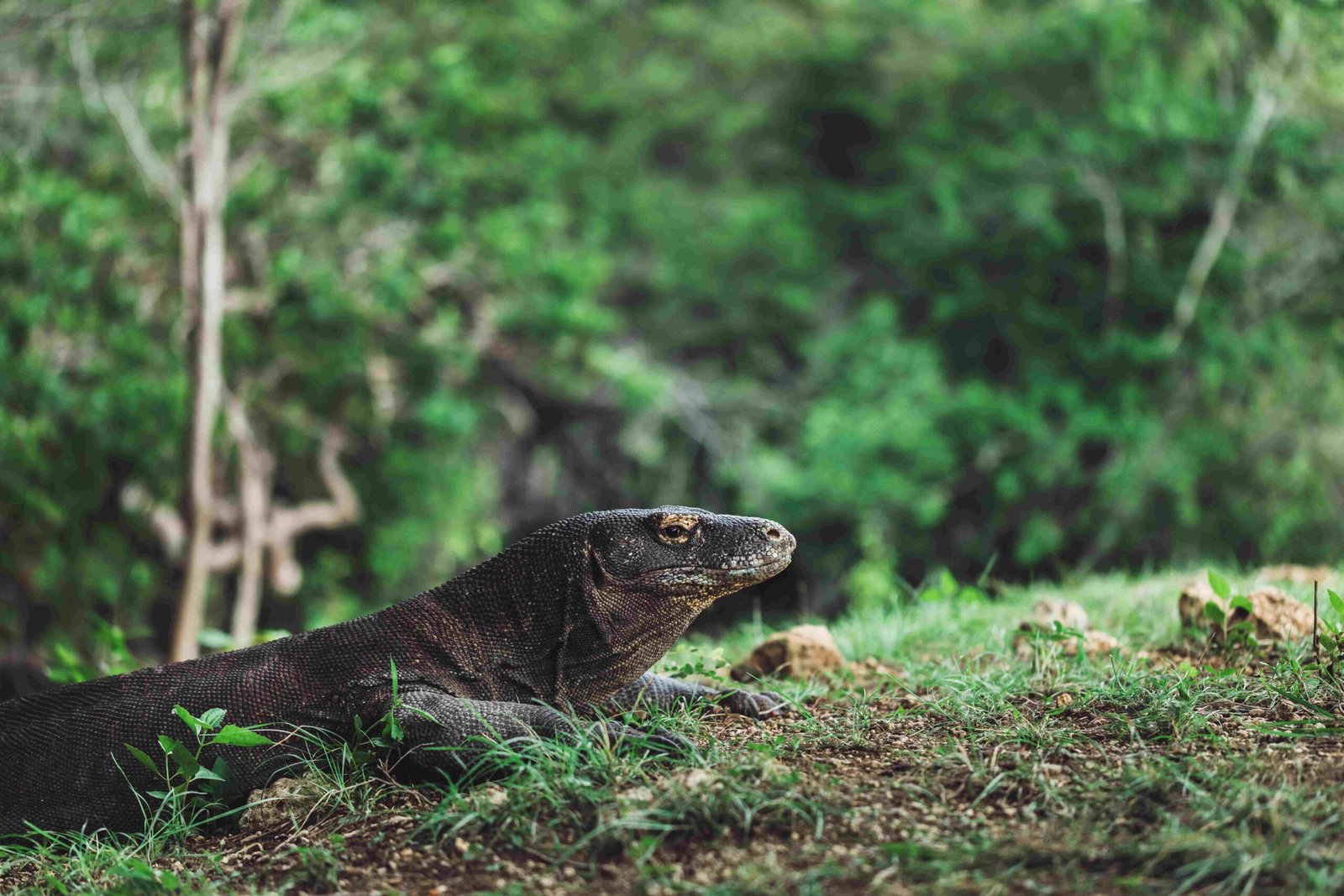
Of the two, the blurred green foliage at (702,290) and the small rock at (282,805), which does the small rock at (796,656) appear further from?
the blurred green foliage at (702,290)

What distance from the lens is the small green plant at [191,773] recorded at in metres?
3.23

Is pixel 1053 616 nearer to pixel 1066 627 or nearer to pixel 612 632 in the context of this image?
pixel 1066 627

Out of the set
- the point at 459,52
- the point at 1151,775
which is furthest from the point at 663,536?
the point at 459,52

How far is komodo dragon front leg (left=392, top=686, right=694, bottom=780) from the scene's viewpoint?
120 inches

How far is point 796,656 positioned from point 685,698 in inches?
25.5

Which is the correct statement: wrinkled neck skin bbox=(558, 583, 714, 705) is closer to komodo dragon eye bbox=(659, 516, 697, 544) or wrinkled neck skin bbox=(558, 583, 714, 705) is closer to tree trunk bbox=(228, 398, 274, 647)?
komodo dragon eye bbox=(659, 516, 697, 544)

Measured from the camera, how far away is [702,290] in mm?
17578

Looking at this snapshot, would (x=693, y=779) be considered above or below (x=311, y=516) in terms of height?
above

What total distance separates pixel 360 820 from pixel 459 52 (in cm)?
1104

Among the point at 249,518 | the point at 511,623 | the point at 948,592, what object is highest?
the point at 511,623

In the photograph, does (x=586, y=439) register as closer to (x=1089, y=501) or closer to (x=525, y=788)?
(x=1089, y=501)

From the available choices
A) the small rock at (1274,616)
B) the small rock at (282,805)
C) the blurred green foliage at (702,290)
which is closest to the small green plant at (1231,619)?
the small rock at (1274,616)

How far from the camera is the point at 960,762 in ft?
9.47

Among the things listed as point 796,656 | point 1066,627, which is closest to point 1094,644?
point 1066,627
